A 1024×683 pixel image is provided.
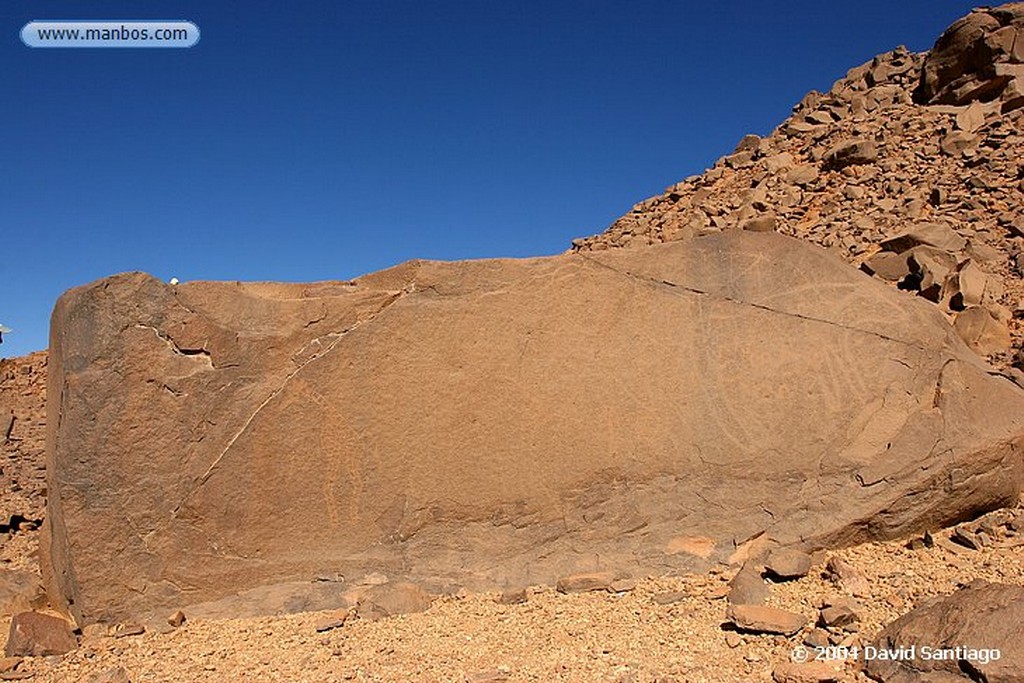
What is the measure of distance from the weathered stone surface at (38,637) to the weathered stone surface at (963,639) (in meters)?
2.74

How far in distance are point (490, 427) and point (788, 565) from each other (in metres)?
1.28

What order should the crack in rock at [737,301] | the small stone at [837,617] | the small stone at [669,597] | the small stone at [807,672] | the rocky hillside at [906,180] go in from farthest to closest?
the rocky hillside at [906,180] → the crack in rock at [737,301] → the small stone at [669,597] → the small stone at [837,617] → the small stone at [807,672]

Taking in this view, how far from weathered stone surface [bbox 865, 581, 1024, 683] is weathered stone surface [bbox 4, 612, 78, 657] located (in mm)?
2743

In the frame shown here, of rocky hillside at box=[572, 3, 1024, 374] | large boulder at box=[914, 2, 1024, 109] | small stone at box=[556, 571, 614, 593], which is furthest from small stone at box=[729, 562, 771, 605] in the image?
large boulder at box=[914, 2, 1024, 109]

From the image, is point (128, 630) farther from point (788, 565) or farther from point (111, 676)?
point (788, 565)

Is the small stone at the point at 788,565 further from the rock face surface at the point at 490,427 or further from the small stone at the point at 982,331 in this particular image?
the small stone at the point at 982,331

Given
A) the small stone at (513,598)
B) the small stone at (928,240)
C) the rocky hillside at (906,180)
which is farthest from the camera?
the small stone at (928,240)

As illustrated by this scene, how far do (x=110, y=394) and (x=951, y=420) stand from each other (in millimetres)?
3496

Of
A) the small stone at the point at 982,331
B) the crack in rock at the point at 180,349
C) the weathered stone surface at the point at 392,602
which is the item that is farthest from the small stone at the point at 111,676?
the small stone at the point at 982,331

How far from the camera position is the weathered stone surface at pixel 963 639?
2.16 m

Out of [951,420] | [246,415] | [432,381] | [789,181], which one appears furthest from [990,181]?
[246,415]

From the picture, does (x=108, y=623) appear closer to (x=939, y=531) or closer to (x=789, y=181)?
(x=939, y=531)

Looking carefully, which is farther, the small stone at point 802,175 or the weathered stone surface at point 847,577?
the small stone at point 802,175

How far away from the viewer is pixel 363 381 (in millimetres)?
3379
